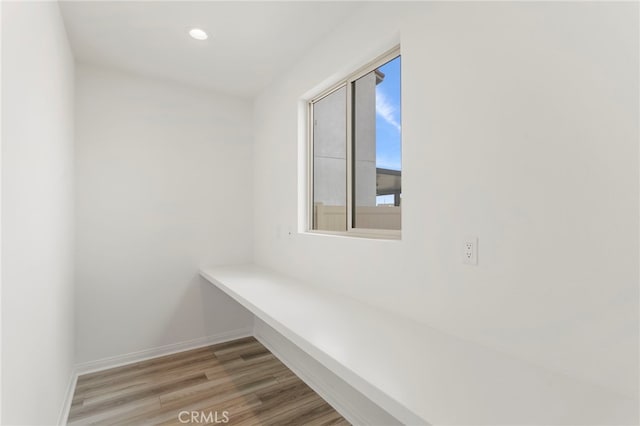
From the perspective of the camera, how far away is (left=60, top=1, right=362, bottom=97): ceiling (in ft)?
6.09

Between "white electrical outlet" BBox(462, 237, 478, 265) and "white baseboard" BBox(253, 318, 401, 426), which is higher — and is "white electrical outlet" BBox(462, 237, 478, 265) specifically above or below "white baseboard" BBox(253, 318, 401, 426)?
above

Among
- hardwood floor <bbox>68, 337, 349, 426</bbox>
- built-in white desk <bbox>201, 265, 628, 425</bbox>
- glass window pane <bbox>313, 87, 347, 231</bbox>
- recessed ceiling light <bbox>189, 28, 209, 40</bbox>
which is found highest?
recessed ceiling light <bbox>189, 28, 209, 40</bbox>

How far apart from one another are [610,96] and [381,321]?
3.83 feet

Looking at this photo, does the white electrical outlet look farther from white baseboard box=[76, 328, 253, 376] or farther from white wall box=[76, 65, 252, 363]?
white baseboard box=[76, 328, 253, 376]

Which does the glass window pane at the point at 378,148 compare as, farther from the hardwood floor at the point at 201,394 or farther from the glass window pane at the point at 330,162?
the hardwood floor at the point at 201,394

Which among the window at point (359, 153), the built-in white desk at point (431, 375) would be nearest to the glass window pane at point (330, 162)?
the window at point (359, 153)

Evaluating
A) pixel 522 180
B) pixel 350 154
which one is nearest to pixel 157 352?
pixel 350 154

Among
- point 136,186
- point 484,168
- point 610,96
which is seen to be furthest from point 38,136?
point 610,96

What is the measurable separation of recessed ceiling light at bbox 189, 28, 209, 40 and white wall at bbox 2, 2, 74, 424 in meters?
0.70

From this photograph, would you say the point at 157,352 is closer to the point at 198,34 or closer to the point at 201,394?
the point at 201,394

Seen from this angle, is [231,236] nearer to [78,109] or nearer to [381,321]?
[78,109]

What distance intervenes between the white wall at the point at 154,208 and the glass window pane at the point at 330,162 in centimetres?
102

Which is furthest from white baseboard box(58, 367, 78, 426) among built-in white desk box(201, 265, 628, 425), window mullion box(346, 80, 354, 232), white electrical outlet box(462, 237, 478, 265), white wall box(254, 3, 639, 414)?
white electrical outlet box(462, 237, 478, 265)

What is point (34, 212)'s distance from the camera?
126 centimetres
